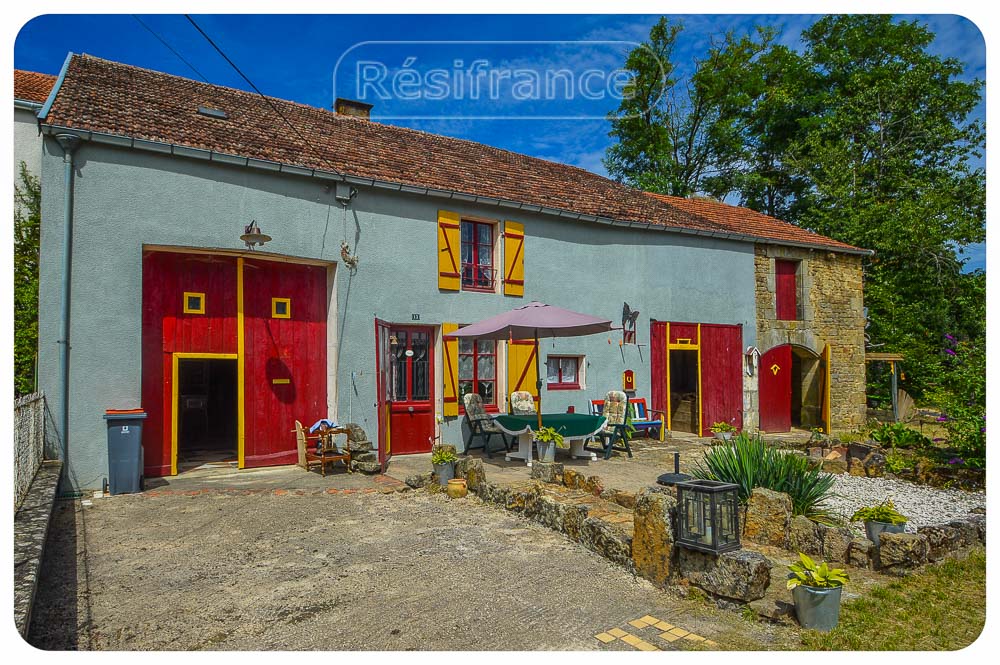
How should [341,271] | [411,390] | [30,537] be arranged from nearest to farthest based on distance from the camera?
1. [30,537]
2. [341,271]
3. [411,390]

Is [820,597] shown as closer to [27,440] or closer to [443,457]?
[443,457]

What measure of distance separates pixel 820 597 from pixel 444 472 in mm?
4647

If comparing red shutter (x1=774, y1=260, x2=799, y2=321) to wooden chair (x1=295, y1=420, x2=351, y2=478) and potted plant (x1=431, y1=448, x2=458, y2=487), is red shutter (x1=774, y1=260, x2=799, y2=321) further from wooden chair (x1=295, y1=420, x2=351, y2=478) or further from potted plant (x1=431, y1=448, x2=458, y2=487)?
wooden chair (x1=295, y1=420, x2=351, y2=478)

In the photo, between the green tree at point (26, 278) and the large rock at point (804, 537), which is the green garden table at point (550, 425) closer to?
the large rock at point (804, 537)

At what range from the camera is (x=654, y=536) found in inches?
179

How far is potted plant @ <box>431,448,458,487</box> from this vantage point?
7.61 meters

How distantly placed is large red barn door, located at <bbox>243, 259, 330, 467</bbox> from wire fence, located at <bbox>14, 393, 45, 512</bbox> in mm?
2518

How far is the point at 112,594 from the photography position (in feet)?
14.0

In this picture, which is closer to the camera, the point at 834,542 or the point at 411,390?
the point at 834,542

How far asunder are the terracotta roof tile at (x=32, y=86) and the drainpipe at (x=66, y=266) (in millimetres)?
2554

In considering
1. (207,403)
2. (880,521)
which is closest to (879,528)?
(880,521)

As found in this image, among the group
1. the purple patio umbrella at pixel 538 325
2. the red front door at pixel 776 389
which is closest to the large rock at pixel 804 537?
the purple patio umbrella at pixel 538 325

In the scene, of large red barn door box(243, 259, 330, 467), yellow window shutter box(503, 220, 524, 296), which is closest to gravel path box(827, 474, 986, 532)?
yellow window shutter box(503, 220, 524, 296)

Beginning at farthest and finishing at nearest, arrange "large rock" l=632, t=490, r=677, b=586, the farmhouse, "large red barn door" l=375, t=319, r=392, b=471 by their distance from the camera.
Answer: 1. "large red barn door" l=375, t=319, r=392, b=471
2. the farmhouse
3. "large rock" l=632, t=490, r=677, b=586
